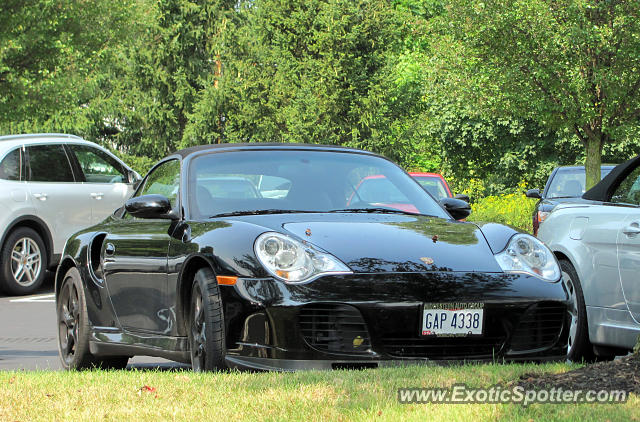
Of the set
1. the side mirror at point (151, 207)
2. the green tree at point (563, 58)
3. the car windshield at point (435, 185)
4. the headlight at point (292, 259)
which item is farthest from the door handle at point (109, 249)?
the green tree at point (563, 58)

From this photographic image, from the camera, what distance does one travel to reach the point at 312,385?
197 inches

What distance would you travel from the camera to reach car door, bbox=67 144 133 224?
14837 millimetres

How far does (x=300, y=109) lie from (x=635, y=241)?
3041cm

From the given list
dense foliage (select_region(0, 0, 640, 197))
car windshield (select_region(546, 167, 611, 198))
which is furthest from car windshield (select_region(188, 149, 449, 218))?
dense foliage (select_region(0, 0, 640, 197))

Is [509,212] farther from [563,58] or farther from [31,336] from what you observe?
[31,336]

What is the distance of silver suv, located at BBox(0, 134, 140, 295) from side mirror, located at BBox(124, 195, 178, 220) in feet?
24.0

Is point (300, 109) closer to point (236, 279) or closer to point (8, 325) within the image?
point (8, 325)

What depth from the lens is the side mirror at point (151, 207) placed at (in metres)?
6.64

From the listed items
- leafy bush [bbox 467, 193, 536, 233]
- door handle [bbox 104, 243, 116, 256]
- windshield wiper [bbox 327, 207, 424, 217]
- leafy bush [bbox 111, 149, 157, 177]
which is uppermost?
windshield wiper [bbox 327, 207, 424, 217]

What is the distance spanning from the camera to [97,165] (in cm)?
1505

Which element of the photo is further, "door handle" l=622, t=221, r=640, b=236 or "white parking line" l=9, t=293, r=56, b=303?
"white parking line" l=9, t=293, r=56, b=303

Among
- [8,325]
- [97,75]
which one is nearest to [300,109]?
[97,75]

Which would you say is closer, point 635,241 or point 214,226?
point 214,226

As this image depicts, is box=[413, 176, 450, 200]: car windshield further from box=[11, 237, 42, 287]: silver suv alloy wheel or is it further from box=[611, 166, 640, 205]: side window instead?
box=[611, 166, 640, 205]: side window
